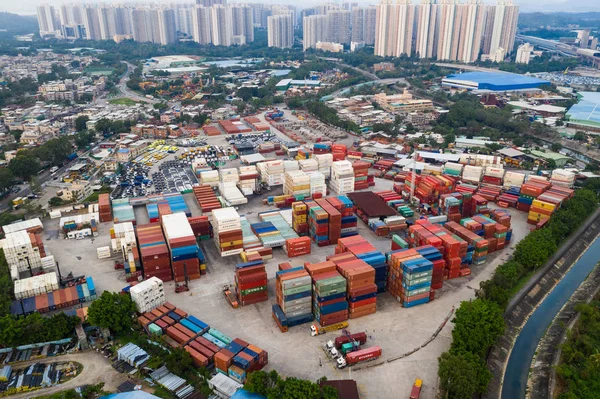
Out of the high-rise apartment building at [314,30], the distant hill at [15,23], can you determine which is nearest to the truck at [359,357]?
the high-rise apartment building at [314,30]

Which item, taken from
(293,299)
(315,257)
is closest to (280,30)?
(315,257)

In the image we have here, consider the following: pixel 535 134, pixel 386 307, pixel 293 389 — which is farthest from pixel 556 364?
pixel 535 134

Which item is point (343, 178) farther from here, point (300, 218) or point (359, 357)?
point (359, 357)

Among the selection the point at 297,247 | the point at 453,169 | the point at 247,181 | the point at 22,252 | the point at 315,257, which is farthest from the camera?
the point at 453,169

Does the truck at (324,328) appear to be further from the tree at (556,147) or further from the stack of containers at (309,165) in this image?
the tree at (556,147)

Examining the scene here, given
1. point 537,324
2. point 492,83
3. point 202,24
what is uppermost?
point 202,24

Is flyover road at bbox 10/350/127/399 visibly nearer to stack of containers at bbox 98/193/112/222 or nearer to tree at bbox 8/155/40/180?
stack of containers at bbox 98/193/112/222

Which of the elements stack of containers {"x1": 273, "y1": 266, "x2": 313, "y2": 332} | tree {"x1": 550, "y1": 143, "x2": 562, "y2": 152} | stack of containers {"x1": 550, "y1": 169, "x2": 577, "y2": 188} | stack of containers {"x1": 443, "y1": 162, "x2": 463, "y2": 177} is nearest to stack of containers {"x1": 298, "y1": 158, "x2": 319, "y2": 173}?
stack of containers {"x1": 443, "y1": 162, "x2": 463, "y2": 177}
